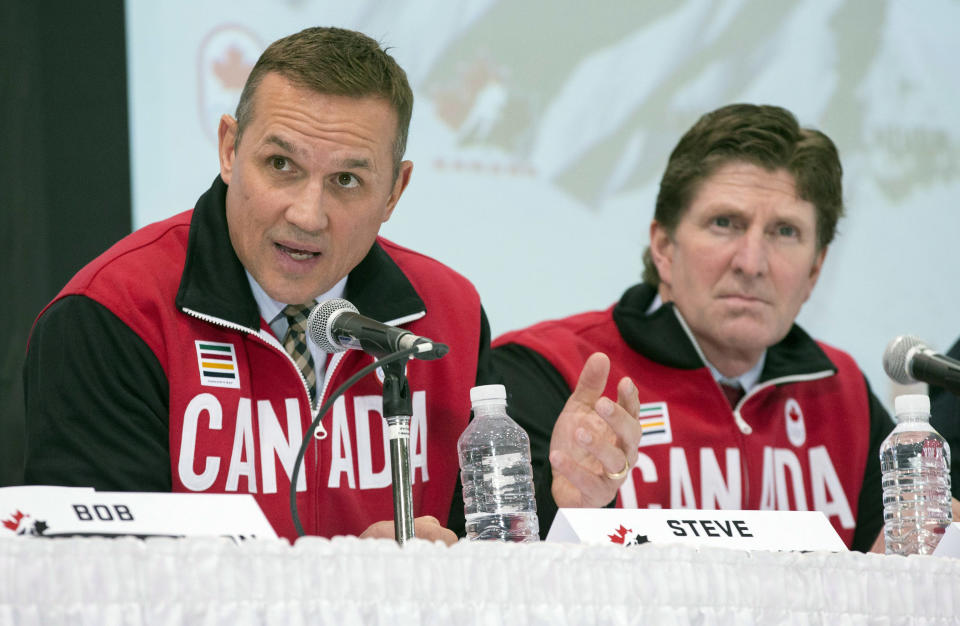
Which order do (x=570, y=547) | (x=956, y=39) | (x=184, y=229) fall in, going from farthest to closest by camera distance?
(x=956, y=39), (x=184, y=229), (x=570, y=547)

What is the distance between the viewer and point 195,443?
6.98 ft

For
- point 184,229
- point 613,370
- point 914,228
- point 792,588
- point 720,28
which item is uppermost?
point 720,28

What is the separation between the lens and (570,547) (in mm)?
1315

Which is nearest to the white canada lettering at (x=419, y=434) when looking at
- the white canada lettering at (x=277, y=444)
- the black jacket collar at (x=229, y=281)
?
the white canada lettering at (x=277, y=444)

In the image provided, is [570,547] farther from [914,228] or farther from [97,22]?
[914,228]

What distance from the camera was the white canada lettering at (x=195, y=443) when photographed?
6.93 ft

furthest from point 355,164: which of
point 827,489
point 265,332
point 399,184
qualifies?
point 827,489

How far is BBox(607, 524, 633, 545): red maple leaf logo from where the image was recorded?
4.83ft

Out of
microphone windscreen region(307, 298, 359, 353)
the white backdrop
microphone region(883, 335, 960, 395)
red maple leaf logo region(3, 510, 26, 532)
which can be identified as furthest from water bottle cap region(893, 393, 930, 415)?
the white backdrop

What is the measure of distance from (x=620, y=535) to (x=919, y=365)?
88 centimetres

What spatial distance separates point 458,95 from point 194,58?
77cm

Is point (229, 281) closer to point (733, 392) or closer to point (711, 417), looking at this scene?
point (711, 417)

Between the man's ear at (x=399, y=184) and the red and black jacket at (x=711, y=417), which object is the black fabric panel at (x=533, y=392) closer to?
the red and black jacket at (x=711, y=417)

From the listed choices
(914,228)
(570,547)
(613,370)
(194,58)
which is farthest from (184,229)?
(914,228)
